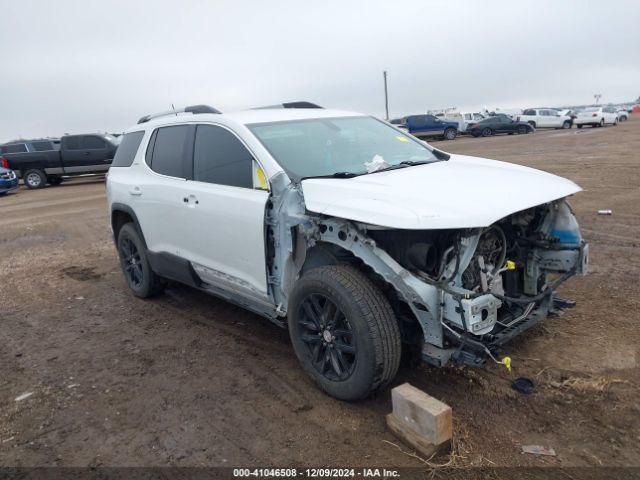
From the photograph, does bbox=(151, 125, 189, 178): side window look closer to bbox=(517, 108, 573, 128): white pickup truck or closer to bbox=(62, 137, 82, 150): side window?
bbox=(62, 137, 82, 150): side window

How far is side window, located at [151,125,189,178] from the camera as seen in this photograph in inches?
180

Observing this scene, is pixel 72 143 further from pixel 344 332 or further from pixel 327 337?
pixel 344 332

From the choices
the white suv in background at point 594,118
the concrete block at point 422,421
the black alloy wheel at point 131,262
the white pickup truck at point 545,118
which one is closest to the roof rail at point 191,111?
the black alloy wheel at point 131,262

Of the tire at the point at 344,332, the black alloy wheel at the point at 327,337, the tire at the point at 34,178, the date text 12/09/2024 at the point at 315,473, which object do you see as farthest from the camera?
the tire at the point at 34,178

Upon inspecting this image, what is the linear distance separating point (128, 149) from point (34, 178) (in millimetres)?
17124

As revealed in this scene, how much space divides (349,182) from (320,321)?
94 centimetres

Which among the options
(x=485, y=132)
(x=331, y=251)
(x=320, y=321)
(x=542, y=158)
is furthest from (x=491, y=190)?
(x=485, y=132)

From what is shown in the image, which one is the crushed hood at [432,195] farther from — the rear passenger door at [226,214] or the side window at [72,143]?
the side window at [72,143]

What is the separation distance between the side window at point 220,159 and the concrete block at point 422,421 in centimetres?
186

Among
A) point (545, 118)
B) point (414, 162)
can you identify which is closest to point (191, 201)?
point (414, 162)

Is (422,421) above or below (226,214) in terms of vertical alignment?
below

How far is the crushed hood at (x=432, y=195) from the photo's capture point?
2762 mm

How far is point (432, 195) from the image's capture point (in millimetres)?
3027

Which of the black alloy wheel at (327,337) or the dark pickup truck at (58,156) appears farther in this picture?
the dark pickup truck at (58,156)
